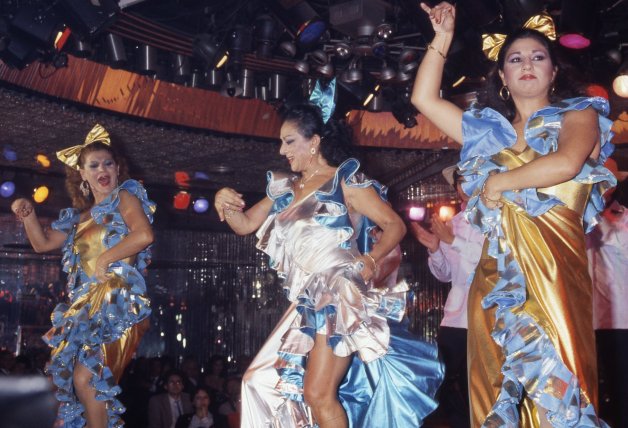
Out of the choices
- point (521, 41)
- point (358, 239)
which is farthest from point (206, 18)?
point (521, 41)

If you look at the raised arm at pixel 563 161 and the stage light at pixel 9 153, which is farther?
the stage light at pixel 9 153

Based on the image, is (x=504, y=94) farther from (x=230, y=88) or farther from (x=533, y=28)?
(x=230, y=88)

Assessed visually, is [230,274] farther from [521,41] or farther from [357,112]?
[521,41]

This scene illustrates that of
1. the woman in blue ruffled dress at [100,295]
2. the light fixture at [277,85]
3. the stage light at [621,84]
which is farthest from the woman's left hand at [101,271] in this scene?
the stage light at [621,84]

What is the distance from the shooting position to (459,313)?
4742mm

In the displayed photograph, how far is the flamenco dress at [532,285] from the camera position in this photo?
7.75 feet

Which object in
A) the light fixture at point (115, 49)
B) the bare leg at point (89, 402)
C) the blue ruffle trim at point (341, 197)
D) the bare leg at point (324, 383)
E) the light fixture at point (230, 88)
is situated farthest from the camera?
the light fixture at point (230, 88)

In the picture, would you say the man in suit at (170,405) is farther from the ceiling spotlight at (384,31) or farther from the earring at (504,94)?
the earring at (504,94)

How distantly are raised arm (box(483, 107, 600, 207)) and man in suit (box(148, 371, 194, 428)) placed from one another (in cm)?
577

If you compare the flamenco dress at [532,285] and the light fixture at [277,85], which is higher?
the light fixture at [277,85]

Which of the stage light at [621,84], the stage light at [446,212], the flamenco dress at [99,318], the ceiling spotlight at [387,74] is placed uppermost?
the ceiling spotlight at [387,74]

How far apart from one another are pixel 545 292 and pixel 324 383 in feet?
3.68

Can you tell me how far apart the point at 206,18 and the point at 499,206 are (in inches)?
206

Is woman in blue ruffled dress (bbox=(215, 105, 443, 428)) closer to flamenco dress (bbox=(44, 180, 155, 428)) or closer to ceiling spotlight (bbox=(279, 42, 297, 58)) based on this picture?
flamenco dress (bbox=(44, 180, 155, 428))
